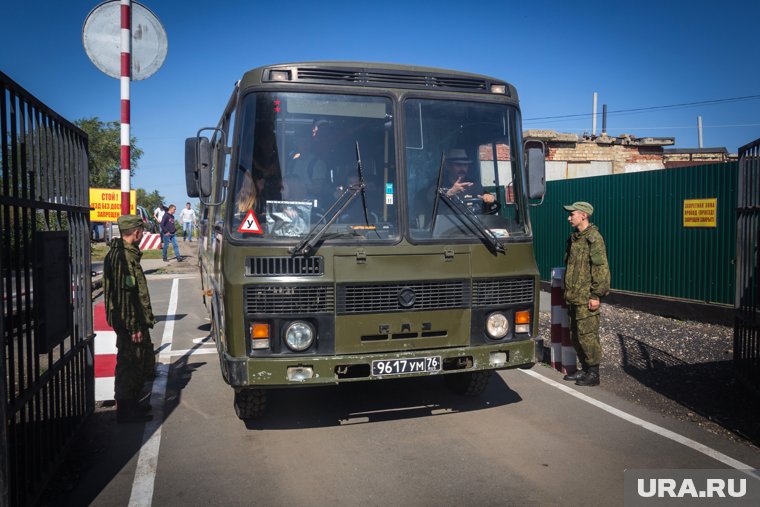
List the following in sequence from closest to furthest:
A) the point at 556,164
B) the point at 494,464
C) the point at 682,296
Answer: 1. the point at 494,464
2. the point at 682,296
3. the point at 556,164

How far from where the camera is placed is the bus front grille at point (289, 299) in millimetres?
4551

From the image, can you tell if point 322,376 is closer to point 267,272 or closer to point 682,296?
point 267,272

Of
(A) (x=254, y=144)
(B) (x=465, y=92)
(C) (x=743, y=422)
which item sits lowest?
(C) (x=743, y=422)

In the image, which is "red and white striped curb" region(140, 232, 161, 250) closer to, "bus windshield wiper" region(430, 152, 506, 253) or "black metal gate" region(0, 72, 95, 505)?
"black metal gate" region(0, 72, 95, 505)

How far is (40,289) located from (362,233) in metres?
2.24

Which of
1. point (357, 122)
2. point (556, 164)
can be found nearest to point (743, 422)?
point (357, 122)

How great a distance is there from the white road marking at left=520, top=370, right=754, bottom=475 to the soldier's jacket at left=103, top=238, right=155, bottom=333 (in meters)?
4.28

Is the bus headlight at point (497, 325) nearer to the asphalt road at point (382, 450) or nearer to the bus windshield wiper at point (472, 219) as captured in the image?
the bus windshield wiper at point (472, 219)

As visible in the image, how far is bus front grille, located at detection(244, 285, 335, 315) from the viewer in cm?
455

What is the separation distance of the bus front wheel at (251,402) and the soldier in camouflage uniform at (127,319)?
905 mm

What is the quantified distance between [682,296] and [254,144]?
8.61 m

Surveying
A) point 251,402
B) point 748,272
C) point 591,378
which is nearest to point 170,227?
point 251,402

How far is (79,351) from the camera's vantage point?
5.01 meters

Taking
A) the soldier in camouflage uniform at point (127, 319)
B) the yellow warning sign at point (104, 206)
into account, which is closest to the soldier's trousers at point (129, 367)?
the soldier in camouflage uniform at point (127, 319)
